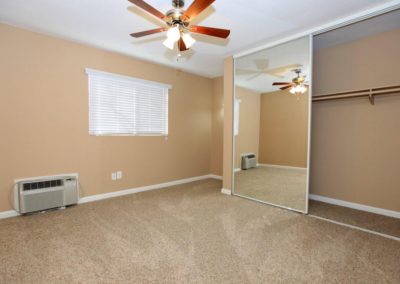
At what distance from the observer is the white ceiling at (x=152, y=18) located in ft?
7.86

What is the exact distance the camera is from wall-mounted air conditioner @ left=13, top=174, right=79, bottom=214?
288 cm

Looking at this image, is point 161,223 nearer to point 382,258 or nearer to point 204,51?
point 382,258

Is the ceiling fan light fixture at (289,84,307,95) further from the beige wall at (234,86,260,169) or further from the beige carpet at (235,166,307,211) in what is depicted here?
the beige carpet at (235,166,307,211)

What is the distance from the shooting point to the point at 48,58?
10.3 feet

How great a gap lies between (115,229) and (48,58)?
2.67 meters

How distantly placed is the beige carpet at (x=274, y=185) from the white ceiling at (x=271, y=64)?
1.45 meters

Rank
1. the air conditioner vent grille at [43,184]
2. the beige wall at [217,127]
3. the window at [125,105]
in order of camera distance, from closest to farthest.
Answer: the air conditioner vent grille at [43,184], the window at [125,105], the beige wall at [217,127]

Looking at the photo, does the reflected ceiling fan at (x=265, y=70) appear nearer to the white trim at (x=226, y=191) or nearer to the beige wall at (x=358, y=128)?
the beige wall at (x=358, y=128)

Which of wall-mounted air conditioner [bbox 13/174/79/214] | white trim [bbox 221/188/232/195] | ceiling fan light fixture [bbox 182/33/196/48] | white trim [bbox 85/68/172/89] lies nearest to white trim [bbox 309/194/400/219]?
white trim [bbox 221/188/232/195]

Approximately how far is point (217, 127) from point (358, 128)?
2915 mm

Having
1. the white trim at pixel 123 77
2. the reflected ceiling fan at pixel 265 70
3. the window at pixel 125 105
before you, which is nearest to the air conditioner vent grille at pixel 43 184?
the window at pixel 125 105

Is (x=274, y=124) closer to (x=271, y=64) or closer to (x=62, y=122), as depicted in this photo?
(x=271, y=64)

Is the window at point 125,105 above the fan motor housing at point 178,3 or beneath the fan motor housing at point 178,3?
beneath

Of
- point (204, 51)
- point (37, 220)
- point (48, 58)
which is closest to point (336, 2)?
point (204, 51)
